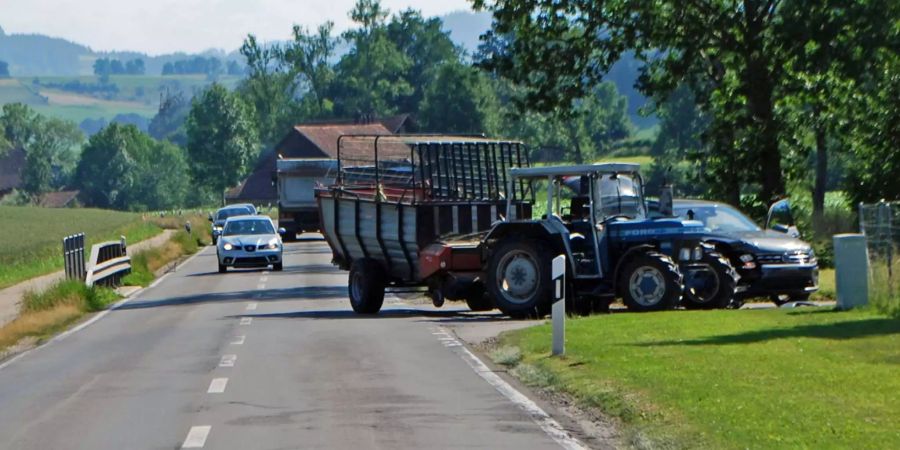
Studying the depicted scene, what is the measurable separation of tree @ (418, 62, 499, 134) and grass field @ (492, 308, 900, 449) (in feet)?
330

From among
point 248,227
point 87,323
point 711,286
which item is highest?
point 248,227

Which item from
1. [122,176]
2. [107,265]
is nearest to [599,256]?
[107,265]

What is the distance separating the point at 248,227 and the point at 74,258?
10.4 m

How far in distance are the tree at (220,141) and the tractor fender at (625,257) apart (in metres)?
124

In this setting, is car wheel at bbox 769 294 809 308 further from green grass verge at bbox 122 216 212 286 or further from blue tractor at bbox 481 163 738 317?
green grass verge at bbox 122 216 212 286

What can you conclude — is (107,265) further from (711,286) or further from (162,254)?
(711,286)

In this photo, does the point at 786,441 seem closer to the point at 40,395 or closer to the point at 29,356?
the point at 40,395

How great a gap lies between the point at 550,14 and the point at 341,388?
2336 cm

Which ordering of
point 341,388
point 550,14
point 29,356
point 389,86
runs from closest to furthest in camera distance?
point 341,388, point 29,356, point 550,14, point 389,86

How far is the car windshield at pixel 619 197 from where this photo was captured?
24.1 meters

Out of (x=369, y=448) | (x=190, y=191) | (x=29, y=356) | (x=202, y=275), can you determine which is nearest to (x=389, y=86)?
(x=190, y=191)

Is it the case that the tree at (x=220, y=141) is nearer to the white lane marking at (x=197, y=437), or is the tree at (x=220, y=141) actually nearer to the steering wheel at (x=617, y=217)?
the steering wheel at (x=617, y=217)

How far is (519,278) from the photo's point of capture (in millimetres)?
23859

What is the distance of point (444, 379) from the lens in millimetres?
16219
